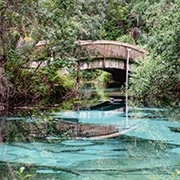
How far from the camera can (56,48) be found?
35.6 ft

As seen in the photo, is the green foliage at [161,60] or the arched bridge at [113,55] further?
the arched bridge at [113,55]

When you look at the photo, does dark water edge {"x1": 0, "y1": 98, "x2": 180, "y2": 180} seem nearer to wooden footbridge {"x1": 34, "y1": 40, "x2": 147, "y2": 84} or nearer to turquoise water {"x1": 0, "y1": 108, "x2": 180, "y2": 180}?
turquoise water {"x1": 0, "y1": 108, "x2": 180, "y2": 180}

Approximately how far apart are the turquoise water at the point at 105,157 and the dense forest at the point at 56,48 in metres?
3.65

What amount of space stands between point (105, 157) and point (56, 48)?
6656mm

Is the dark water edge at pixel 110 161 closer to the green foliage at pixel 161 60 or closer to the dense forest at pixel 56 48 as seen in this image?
the dense forest at pixel 56 48

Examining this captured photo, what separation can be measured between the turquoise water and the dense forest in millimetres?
3645

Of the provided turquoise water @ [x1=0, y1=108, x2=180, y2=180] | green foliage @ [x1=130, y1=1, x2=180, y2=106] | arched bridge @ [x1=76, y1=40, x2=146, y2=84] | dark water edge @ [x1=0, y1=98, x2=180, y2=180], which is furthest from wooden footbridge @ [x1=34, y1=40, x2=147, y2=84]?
dark water edge @ [x1=0, y1=98, x2=180, y2=180]

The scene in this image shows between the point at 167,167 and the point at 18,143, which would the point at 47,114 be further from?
the point at 167,167

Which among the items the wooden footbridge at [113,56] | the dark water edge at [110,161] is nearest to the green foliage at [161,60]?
the wooden footbridge at [113,56]

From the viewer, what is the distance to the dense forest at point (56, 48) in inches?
360

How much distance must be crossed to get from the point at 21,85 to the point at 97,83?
606 inches

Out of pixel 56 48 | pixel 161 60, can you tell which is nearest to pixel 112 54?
pixel 161 60

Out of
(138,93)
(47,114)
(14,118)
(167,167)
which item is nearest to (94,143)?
(167,167)

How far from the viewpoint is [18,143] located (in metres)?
5.39
